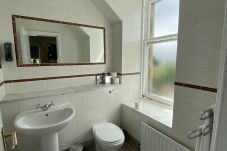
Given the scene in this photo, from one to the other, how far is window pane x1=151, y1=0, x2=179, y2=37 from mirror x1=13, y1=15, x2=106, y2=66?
84 centimetres

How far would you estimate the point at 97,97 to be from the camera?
Result: 2.08 meters

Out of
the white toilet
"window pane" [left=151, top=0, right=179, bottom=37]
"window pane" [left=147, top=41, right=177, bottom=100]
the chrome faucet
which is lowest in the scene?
the white toilet

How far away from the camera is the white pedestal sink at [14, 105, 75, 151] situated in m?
1.40

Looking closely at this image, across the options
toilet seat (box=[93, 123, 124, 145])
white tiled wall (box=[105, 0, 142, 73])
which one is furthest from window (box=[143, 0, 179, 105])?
toilet seat (box=[93, 123, 124, 145])

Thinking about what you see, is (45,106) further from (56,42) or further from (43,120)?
(56,42)

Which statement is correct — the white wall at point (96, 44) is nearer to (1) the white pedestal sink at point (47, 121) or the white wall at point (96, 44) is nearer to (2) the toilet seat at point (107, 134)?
→ (1) the white pedestal sink at point (47, 121)

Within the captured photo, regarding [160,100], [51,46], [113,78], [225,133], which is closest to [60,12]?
[51,46]

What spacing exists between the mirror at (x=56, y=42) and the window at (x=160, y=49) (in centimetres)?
75

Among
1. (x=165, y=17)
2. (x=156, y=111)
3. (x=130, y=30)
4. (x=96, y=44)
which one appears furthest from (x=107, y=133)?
(x=165, y=17)

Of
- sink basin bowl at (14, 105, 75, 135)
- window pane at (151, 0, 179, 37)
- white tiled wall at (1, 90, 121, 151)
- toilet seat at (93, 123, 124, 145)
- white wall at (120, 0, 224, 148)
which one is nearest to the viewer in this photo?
white wall at (120, 0, 224, 148)

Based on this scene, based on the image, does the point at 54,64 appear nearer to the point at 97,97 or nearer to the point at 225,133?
the point at 97,97

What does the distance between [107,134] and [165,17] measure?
1.79m

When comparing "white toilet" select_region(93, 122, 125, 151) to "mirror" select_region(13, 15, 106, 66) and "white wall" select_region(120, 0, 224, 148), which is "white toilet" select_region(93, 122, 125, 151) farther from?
"mirror" select_region(13, 15, 106, 66)

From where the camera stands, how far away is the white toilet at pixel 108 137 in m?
1.66
